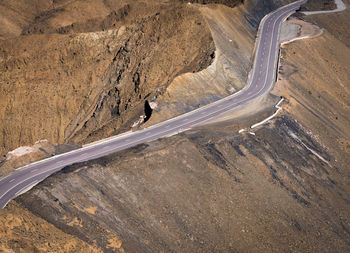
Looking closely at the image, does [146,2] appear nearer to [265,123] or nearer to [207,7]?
[207,7]

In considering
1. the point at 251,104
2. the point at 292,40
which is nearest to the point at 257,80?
the point at 251,104

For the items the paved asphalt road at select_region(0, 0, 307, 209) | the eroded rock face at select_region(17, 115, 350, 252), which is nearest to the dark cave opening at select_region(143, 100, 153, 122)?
the paved asphalt road at select_region(0, 0, 307, 209)

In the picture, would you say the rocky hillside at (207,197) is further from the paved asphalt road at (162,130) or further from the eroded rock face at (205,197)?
the paved asphalt road at (162,130)

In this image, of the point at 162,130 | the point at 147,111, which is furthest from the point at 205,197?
the point at 147,111

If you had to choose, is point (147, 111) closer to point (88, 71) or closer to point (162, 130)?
point (162, 130)

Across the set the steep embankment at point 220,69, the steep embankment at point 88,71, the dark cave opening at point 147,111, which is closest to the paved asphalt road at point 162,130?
the steep embankment at point 220,69
